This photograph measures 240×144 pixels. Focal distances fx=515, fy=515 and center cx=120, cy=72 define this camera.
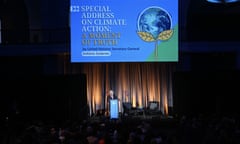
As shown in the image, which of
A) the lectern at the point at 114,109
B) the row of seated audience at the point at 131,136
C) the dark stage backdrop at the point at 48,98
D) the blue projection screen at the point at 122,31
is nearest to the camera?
the row of seated audience at the point at 131,136

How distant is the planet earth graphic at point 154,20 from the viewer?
57.1 ft

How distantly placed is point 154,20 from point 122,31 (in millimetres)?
1242

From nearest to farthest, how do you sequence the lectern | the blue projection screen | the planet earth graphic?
1. the blue projection screen
2. the planet earth graphic
3. the lectern

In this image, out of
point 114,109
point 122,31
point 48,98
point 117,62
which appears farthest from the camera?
point 114,109

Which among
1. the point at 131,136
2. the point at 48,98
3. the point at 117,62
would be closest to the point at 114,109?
the point at 117,62

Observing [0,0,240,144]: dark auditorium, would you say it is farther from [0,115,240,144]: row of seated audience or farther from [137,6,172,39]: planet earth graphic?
[0,115,240,144]: row of seated audience

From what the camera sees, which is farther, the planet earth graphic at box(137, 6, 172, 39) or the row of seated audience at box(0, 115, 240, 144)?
the planet earth graphic at box(137, 6, 172, 39)

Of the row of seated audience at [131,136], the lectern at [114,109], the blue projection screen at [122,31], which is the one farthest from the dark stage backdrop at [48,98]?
the row of seated audience at [131,136]

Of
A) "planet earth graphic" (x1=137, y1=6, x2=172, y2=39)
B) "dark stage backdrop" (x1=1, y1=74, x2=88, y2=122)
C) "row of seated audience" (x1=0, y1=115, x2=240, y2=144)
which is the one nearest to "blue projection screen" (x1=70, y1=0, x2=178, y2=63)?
"planet earth graphic" (x1=137, y1=6, x2=172, y2=39)

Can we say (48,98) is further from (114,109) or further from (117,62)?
(117,62)

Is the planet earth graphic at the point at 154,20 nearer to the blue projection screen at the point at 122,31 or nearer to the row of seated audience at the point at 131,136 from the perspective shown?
the blue projection screen at the point at 122,31

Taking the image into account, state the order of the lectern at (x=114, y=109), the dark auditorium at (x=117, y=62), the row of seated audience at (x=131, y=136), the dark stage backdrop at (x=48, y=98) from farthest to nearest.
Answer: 1. the lectern at (x=114, y=109)
2. the dark auditorium at (x=117, y=62)
3. the dark stage backdrop at (x=48, y=98)
4. the row of seated audience at (x=131, y=136)

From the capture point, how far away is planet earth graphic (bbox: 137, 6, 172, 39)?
17.4m

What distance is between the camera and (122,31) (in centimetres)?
1727
